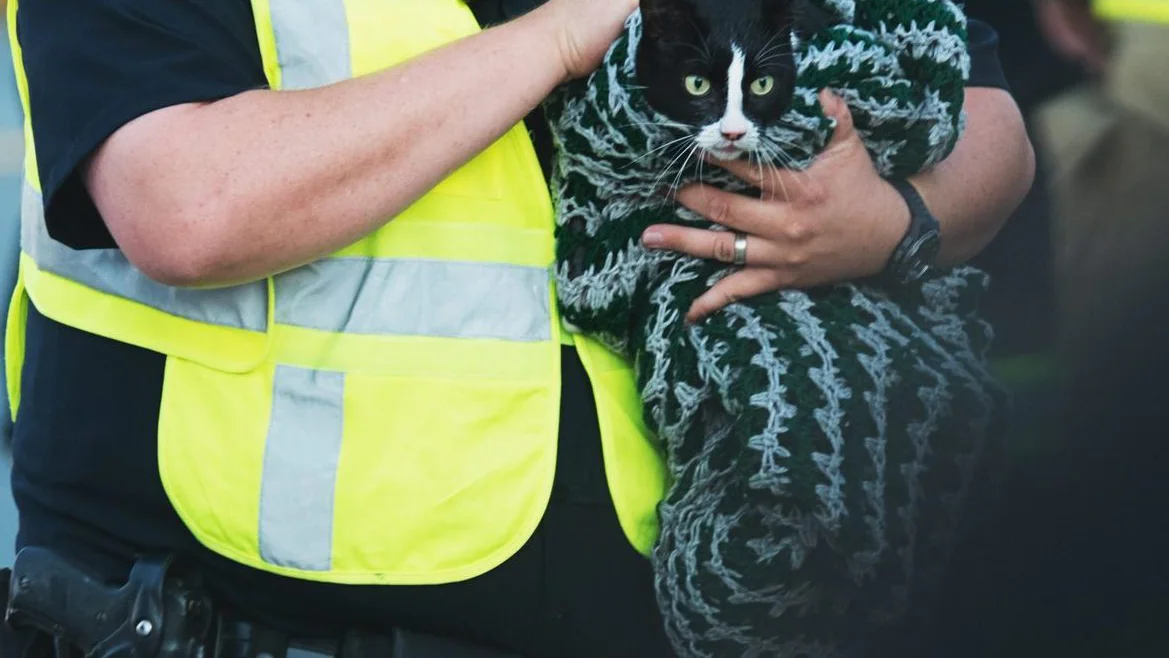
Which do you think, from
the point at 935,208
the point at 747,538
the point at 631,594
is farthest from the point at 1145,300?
the point at 631,594

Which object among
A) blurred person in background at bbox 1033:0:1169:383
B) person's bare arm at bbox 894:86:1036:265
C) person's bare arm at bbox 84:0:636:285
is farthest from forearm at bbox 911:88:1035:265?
person's bare arm at bbox 84:0:636:285

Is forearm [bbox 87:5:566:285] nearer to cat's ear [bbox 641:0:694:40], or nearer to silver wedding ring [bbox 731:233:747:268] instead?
cat's ear [bbox 641:0:694:40]

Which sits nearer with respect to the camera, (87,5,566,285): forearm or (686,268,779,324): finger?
(87,5,566,285): forearm

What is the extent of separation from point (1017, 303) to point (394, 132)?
0.53 metres

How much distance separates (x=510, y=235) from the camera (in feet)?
3.59

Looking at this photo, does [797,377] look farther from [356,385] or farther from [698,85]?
[356,385]

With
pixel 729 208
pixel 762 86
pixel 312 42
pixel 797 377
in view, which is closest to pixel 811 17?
pixel 762 86

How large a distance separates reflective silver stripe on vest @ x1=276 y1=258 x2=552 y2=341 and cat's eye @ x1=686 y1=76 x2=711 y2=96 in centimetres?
22

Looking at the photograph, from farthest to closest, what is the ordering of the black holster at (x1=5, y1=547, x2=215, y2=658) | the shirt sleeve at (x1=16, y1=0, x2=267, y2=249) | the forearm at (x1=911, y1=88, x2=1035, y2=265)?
the forearm at (x1=911, y1=88, x2=1035, y2=265)
the black holster at (x1=5, y1=547, x2=215, y2=658)
the shirt sleeve at (x1=16, y1=0, x2=267, y2=249)

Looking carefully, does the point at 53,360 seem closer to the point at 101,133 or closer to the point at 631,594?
the point at 101,133

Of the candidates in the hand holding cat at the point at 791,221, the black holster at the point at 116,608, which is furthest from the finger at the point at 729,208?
the black holster at the point at 116,608

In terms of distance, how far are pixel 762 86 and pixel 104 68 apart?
50 cm

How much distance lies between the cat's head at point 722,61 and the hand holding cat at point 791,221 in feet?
0.18

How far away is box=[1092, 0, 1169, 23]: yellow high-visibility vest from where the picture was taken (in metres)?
0.97
